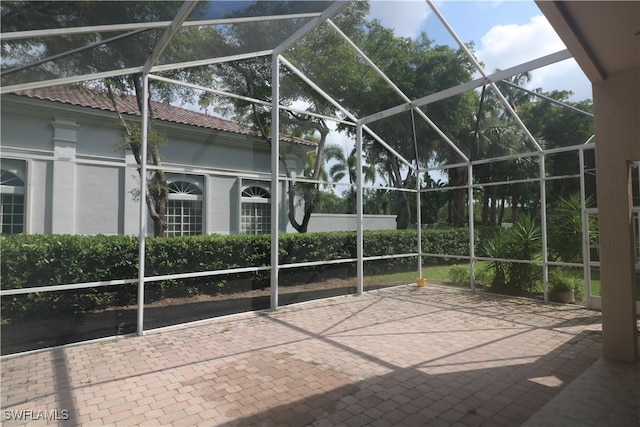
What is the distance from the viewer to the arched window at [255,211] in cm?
665

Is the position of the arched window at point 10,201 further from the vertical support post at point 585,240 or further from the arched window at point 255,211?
the vertical support post at point 585,240

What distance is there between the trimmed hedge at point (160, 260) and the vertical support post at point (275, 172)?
0.78 meters

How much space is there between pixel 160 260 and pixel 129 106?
281 cm

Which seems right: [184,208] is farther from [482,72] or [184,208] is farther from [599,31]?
[599,31]

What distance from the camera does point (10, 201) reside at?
4035 millimetres

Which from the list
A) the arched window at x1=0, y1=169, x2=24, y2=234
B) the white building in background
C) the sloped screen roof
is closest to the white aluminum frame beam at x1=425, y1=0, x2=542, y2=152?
the sloped screen roof

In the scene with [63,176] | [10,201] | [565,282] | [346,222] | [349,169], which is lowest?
[565,282]

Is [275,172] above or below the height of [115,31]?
below

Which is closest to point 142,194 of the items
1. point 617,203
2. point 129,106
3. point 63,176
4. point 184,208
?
point 184,208

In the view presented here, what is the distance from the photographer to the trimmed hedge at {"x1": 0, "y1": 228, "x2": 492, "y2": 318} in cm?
497

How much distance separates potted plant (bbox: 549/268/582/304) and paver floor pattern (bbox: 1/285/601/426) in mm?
1076

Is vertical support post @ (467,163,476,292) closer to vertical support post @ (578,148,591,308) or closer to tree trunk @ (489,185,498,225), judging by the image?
tree trunk @ (489,185,498,225)

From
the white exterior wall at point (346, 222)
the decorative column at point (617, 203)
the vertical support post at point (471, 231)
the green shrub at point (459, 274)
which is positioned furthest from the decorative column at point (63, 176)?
the green shrub at point (459, 274)

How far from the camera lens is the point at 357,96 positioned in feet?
24.7
